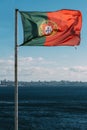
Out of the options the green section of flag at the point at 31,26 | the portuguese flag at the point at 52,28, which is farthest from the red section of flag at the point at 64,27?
the green section of flag at the point at 31,26

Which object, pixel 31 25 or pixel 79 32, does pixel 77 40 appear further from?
pixel 31 25

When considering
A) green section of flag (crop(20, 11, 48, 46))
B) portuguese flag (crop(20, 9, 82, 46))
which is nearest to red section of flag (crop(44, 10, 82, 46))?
portuguese flag (crop(20, 9, 82, 46))

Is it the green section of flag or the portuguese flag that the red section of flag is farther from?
the green section of flag

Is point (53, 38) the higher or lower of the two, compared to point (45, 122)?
higher

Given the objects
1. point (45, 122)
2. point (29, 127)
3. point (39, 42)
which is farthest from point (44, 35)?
point (45, 122)

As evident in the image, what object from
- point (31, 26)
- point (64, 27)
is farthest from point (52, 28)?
point (31, 26)

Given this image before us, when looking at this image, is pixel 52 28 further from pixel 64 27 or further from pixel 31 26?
pixel 31 26

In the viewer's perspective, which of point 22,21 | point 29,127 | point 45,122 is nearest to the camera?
point 22,21

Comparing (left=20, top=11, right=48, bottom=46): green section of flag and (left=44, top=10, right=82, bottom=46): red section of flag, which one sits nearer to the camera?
(left=20, top=11, right=48, bottom=46): green section of flag
